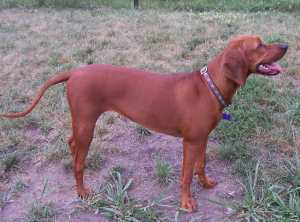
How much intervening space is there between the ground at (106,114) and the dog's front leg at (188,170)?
0.09m

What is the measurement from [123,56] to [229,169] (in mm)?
3176

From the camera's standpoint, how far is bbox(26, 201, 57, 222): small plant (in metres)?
3.39

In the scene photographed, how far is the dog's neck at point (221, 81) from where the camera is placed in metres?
3.08

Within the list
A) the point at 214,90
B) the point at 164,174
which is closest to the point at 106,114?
the point at 164,174

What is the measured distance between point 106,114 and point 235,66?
7.33 feet

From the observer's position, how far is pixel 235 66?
295cm

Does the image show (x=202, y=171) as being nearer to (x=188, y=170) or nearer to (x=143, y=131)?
(x=188, y=170)

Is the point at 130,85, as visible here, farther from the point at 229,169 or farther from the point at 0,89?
the point at 0,89

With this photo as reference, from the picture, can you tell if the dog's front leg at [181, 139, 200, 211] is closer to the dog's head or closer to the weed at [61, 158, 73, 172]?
the dog's head

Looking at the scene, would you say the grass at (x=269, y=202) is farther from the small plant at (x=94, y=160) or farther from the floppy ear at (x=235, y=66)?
the small plant at (x=94, y=160)

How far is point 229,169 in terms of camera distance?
3877 millimetres

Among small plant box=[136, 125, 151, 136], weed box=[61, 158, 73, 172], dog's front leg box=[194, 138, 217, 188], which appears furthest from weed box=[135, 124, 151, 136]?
dog's front leg box=[194, 138, 217, 188]

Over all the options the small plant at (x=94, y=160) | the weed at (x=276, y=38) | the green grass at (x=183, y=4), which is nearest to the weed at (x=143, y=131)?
the small plant at (x=94, y=160)

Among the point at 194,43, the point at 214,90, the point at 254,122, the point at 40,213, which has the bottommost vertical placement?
the point at 40,213
